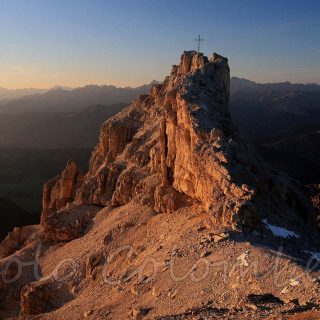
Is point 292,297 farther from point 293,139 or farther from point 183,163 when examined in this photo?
point 293,139

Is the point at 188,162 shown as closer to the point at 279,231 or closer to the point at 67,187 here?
the point at 279,231

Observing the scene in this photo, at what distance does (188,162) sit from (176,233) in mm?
6649


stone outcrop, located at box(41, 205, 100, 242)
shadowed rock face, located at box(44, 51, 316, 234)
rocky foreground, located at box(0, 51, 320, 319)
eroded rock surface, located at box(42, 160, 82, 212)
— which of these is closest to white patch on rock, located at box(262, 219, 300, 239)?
rocky foreground, located at box(0, 51, 320, 319)

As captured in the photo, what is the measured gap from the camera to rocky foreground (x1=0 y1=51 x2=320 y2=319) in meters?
23.0

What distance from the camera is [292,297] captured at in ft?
66.9

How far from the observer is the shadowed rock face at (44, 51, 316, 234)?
31516 mm

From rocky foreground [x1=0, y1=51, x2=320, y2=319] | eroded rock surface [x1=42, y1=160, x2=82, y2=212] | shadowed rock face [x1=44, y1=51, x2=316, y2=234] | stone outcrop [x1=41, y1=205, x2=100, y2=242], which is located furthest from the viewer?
eroded rock surface [x1=42, y1=160, x2=82, y2=212]

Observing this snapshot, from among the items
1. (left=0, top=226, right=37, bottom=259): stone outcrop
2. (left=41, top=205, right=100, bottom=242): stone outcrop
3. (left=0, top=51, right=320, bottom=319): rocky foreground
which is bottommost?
(left=0, top=226, right=37, bottom=259): stone outcrop

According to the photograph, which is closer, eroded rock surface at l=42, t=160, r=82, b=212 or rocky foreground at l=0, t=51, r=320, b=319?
rocky foreground at l=0, t=51, r=320, b=319

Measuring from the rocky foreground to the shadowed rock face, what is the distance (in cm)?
13

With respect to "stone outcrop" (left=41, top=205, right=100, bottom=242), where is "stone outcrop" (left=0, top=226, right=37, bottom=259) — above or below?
below

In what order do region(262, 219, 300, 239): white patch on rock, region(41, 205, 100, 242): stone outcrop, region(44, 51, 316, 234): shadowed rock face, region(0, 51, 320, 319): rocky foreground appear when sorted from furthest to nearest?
region(41, 205, 100, 242): stone outcrop
region(44, 51, 316, 234): shadowed rock face
region(262, 219, 300, 239): white patch on rock
region(0, 51, 320, 319): rocky foreground

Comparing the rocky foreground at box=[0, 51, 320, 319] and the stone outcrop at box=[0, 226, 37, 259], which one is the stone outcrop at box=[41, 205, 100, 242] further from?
the stone outcrop at box=[0, 226, 37, 259]

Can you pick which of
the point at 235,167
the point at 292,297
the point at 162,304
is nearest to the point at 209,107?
the point at 235,167
